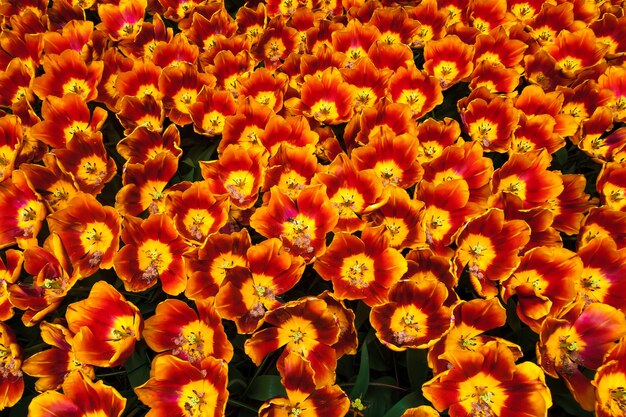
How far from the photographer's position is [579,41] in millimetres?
2391

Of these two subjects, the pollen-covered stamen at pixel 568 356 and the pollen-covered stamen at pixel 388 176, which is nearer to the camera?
the pollen-covered stamen at pixel 568 356

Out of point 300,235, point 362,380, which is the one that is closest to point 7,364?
point 300,235

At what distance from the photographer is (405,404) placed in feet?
5.18

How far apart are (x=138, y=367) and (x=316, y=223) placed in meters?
0.83

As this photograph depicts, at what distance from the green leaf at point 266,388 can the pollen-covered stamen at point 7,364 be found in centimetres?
81

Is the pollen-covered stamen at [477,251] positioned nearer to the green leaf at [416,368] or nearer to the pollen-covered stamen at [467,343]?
the pollen-covered stamen at [467,343]

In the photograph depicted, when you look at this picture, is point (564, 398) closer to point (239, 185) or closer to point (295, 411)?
point (295, 411)

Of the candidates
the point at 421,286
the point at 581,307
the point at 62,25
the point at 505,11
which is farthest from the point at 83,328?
the point at 505,11

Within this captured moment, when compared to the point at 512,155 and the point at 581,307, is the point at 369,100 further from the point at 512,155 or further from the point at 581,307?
the point at 581,307

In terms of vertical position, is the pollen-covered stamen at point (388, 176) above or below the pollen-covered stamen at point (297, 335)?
above

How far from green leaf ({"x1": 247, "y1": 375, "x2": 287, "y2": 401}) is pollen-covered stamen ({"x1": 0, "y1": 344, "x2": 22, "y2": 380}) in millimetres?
814

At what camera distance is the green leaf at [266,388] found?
1.61 m

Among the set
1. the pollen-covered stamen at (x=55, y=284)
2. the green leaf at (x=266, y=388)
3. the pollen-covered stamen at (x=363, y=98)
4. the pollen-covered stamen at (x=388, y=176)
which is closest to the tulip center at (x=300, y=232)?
the pollen-covered stamen at (x=388, y=176)

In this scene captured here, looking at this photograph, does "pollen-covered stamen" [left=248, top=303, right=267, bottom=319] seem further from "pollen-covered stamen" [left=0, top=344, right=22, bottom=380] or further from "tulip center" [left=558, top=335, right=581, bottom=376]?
"tulip center" [left=558, top=335, right=581, bottom=376]
